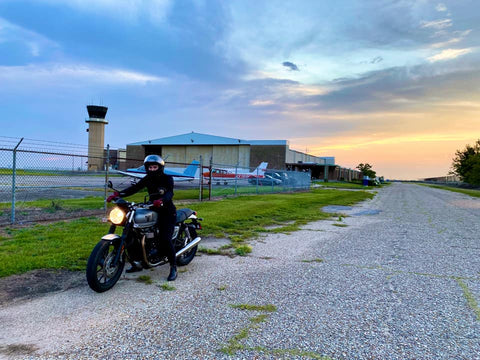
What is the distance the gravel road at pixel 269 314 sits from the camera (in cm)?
304

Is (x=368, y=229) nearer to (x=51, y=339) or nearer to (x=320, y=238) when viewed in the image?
(x=320, y=238)

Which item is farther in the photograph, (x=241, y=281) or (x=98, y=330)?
(x=241, y=281)

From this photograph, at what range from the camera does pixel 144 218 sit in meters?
4.55

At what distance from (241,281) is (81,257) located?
9.61ft

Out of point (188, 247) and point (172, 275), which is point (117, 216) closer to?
point (172, 275)

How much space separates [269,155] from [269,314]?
56.7m

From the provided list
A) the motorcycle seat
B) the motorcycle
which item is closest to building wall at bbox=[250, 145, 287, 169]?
the motorcycle seat

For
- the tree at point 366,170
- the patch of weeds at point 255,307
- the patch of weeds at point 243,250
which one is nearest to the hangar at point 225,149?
the tree at point 366,170

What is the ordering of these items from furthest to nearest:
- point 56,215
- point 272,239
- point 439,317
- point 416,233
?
point 56,215
point 416,233
point 272,239
point 439,317

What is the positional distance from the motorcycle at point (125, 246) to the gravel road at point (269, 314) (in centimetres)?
26

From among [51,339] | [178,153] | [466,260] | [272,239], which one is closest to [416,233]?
[466,260]

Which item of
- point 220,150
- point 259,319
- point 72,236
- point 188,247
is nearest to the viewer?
point 259,319

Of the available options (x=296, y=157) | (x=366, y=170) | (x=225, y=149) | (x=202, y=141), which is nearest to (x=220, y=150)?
(x=225, y=149)

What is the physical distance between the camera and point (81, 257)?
580 cm
